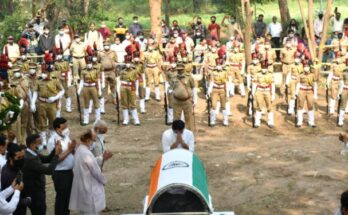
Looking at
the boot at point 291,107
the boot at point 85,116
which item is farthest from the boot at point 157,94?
the boot at point 291,107

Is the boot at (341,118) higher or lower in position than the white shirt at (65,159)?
lower

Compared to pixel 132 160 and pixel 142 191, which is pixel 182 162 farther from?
pixel 132 160

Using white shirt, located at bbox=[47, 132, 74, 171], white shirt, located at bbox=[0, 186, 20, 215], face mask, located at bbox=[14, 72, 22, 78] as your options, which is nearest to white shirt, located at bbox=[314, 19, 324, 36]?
face mask, located at bbox=[14, 72, 22, 78]

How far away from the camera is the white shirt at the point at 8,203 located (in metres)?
9.23

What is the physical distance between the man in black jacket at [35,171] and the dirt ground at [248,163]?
2.60 meters

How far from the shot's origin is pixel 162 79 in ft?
81.9

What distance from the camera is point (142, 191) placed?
48.2 feet

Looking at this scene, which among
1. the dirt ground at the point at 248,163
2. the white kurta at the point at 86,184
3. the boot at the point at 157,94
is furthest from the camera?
the boot at the point at 157,94

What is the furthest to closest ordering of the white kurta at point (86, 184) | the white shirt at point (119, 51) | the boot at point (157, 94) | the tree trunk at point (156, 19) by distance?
the tree trunk at point (156, 19), the white shirt at point (119, 51), the boot at point (157, 94), the white kurta at point (86, 184)

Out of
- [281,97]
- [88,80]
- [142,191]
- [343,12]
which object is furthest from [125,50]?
[343,12]

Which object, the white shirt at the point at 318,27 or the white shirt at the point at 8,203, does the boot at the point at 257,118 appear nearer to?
the white shirt at the point at 318,27

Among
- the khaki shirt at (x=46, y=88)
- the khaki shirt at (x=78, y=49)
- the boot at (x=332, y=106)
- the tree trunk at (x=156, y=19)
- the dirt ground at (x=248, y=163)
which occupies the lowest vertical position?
the dirt ground at (x=248, y=163)

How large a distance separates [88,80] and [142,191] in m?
6.52

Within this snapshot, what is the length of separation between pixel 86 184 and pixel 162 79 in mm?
13970
